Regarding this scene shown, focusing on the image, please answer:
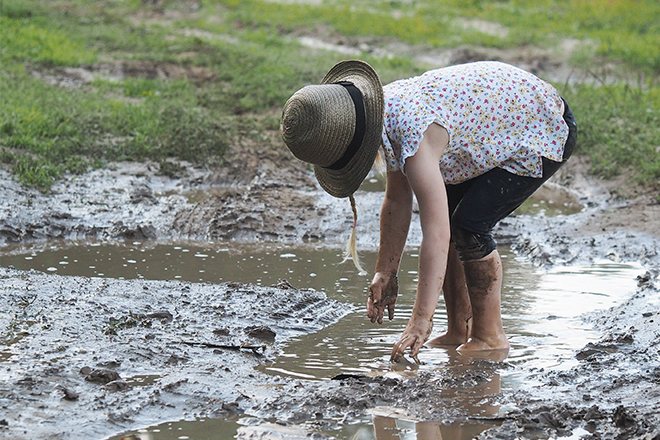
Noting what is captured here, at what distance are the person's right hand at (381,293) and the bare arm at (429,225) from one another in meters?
0.28

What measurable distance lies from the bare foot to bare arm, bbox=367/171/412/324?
36 centimetres

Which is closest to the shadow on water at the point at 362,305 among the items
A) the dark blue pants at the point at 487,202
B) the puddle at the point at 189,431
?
the puddle at the point at 189,431

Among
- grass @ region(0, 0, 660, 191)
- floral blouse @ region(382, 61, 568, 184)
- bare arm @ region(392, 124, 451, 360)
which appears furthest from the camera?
grass @ region(0, 0, 660, 191)

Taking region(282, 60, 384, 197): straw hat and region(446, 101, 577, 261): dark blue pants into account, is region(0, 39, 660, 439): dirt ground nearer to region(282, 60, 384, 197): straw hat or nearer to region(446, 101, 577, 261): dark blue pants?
region(446, 101, 577, 261): dark blue pants

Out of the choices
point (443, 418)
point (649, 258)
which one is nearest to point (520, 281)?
point (649, 258)

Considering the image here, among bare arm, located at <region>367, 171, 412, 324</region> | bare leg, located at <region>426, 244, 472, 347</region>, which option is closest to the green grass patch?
bare leg, located at <region>426, 244, 472, 347</region>

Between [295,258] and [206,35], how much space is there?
39.3 feet

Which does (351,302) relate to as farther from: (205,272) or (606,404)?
(606,404)

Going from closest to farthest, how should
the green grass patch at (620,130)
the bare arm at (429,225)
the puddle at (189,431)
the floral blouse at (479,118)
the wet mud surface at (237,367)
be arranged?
1. the puddle at (189,431)
2. the wet mud surface at (237,367)
3. the bare arm at (429,225)
4. the floral blouse at (479,118)
5. the green grass patch at (620,130)

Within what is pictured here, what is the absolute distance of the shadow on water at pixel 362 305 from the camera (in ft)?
8.58

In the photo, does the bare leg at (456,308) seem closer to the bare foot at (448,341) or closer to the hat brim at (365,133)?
the bare foot at (448,341)

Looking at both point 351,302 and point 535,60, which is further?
point 535,60

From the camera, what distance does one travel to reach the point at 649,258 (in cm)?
504

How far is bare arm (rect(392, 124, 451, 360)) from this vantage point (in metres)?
2.89
